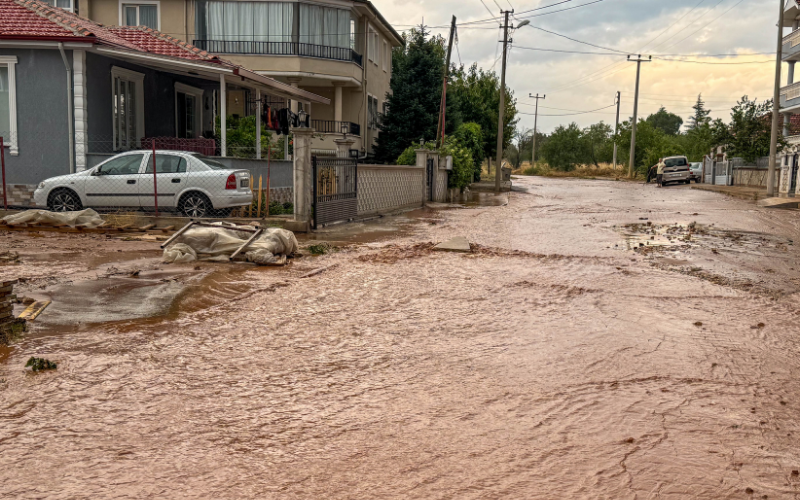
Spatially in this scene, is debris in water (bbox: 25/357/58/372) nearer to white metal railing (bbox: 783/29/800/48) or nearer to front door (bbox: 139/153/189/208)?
front door (bbox: 139/153/189/208)

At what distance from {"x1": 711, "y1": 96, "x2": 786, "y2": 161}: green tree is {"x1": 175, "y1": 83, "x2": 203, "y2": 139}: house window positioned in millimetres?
32875

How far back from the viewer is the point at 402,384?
551 centimetres

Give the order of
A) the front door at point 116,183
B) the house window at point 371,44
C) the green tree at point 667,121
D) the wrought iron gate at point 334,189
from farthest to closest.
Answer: the green tree at point 667,121 → the house window at point 371,44 → the wrought iron gate at point 334,189 → the front door at point 116,183

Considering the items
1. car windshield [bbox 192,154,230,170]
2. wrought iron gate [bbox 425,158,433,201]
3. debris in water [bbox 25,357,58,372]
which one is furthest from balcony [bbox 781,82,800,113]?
debris in water [bbox 25,357,58,372]

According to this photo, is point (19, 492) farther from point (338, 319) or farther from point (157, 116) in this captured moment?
point (157, 116)

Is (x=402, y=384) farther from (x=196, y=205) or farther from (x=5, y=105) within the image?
(x=5, y=105)

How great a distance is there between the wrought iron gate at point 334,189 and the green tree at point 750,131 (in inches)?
1314

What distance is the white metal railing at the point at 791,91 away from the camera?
163 feet

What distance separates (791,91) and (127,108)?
4628 centimetres

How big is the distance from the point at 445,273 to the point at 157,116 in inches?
572

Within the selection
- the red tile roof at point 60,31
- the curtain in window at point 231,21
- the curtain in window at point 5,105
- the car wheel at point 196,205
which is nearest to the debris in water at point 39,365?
the car wheel at point 196,205

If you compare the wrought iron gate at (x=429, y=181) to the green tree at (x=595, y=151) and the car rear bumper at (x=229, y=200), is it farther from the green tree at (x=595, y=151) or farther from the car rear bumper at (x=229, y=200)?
the green tree at (x=595, y=151)

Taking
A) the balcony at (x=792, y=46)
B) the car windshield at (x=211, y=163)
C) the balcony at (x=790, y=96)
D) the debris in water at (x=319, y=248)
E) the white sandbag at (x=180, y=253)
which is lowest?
the debris in water at (x=319, y=248)

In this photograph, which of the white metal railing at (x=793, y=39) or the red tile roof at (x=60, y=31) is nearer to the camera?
the red tile roof at (x=60, y=31)
